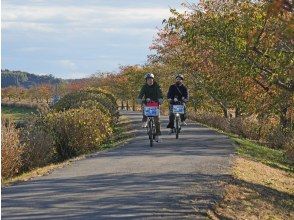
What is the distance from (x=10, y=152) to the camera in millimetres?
15719

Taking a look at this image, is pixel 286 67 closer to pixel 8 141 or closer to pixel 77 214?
pixel 8 141

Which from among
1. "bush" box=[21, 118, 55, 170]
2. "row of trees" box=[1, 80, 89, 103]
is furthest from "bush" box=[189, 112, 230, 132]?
"row of trees" box=[1, 80, 89, 103]

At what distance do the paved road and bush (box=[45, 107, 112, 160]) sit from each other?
3.63m

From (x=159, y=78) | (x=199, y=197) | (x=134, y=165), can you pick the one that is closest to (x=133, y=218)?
(x=199, y=197)

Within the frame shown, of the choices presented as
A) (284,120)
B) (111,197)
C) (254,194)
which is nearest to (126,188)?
(111,197)

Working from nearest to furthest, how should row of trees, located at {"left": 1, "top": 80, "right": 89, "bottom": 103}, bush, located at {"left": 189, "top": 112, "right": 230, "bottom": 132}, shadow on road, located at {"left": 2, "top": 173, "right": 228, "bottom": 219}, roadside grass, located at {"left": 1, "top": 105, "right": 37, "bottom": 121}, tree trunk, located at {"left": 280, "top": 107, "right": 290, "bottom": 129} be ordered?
1. shadow on road, located at {"left": 2, "top": 173, "right": 228, "bottom": 219}
2. tree trunk, located at {"left": 280, "top": 107, "right": 290, "bottom": 129}
3. bush, located at {"left": 189, "top": 112, "right": 230, "bottom": 132}
4. roadside grass, located at {"left": 1, "top": 105, "right": 37, "bottom": 121}
5. row of trees, located at {"left": 1, "top": 80, "right": 89, "bottom": 103}

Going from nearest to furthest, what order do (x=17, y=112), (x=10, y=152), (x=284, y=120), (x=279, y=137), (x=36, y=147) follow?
1. (x=10, y=152)
2. (x=36, y=147)
3. (x=279, y=137)
4. (x=284, y=120)
5. (x=17, y=112)

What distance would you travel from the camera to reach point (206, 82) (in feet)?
126

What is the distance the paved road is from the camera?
30.1ft

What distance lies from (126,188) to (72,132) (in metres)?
9.79

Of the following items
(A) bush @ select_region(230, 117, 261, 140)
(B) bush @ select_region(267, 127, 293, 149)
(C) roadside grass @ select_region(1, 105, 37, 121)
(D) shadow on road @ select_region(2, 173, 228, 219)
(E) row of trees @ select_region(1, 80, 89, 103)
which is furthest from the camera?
(E) row of trees @ select_region(1, 80, 89, 103)

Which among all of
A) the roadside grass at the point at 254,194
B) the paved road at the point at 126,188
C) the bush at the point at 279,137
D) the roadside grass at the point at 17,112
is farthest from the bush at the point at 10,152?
the roadside grass at the point at 17,112

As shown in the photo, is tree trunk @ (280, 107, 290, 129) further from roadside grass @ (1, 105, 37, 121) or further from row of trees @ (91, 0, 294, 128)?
roadside grass @ (1, 105, 37, 121)

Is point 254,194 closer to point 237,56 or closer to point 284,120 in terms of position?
point 237,56
